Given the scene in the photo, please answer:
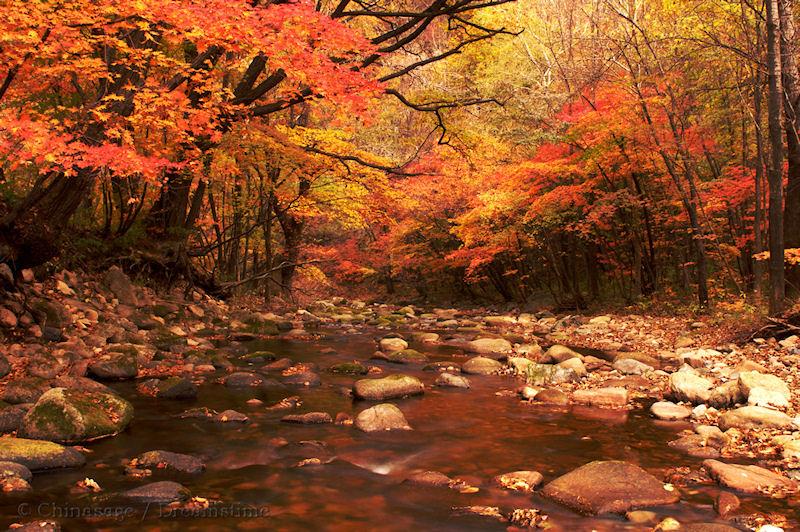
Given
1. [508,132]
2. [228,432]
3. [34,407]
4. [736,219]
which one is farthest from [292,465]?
[736,219]

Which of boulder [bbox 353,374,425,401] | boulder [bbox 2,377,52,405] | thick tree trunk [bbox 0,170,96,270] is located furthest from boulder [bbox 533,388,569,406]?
thick tree trunk [bbox 0,170,96,270]

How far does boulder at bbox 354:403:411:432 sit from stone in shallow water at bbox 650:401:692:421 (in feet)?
11.3

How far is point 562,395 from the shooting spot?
8531 mm

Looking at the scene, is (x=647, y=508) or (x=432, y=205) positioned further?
(x=432, y=205)

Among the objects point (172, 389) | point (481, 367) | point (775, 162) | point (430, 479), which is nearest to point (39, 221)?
point (172, 389)

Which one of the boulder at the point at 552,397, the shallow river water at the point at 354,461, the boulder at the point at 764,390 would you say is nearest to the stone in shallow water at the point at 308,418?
the shallow river water at the point at 354,461

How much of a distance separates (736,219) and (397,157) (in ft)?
51.9

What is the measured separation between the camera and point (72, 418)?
5.76m

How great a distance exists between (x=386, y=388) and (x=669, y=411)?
4040 millimetres

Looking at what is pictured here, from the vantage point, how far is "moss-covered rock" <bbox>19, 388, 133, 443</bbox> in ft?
18.3

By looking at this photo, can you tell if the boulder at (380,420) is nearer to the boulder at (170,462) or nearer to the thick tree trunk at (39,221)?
the boulder at (170,462)

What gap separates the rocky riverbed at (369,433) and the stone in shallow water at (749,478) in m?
0.02

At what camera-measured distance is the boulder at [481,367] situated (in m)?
10.9

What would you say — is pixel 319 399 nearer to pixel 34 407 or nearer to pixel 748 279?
pixel 34 407
